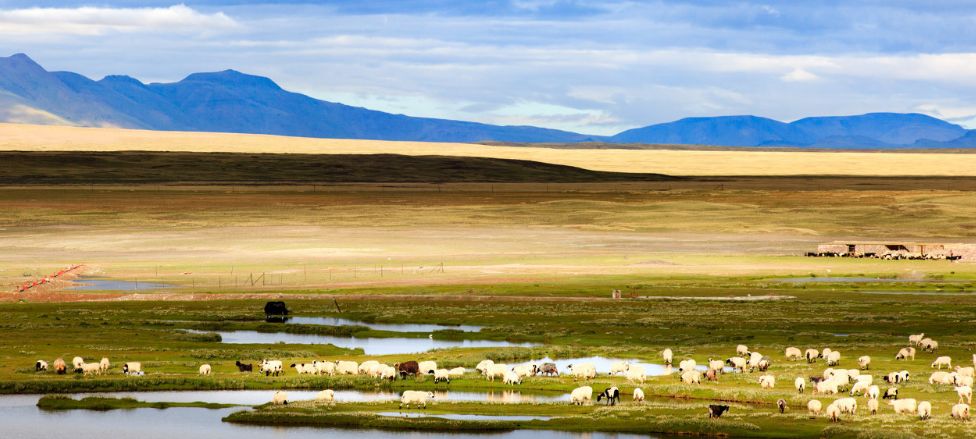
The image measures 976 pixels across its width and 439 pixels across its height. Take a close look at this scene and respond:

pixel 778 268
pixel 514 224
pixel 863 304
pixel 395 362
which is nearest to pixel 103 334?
pixel 395 362

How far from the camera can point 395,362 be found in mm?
51469

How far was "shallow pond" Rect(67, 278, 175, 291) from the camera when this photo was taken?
82.0 metres

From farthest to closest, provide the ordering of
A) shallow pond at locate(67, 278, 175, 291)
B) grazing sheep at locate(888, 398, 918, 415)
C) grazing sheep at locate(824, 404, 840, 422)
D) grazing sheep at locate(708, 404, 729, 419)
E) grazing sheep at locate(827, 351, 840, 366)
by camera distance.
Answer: shallow pond at locate(67, 278, 175, 291) → grazing sheep at locate(827, 351, 840, 366) → grazing sheep at locate(708, 404, 729, 419) → grazing sheep at locate(888, 398, 918, 415) → grazing sheep at locate(824, 404, 840, 422)

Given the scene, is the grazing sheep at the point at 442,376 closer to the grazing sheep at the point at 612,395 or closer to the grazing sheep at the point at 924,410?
the grazing sheep at the point at 612,395

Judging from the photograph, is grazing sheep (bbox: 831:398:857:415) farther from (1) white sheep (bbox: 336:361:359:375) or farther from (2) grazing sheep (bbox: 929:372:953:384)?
(1) white sheep (bbox: 336:361:359:375)

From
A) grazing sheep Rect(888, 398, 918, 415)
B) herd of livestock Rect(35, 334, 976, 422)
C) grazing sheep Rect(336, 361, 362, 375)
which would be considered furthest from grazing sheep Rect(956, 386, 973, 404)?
grazing sheep Rect(336, 361, 362, 375)

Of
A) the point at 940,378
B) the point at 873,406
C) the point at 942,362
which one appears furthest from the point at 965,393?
the point at 942,362

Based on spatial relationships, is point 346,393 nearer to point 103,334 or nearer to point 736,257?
point 103,334

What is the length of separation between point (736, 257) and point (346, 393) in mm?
62236

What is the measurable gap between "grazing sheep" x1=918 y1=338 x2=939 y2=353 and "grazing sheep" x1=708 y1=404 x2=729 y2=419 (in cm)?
1761

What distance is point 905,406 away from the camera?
37938mm

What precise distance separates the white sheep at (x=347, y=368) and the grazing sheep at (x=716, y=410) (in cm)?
1404

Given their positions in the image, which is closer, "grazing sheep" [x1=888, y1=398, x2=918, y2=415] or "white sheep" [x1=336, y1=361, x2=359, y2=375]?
"grazing sheep" [x1=888, y1=398, x2=918, y2=415]

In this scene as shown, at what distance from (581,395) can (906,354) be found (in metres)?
15.3
